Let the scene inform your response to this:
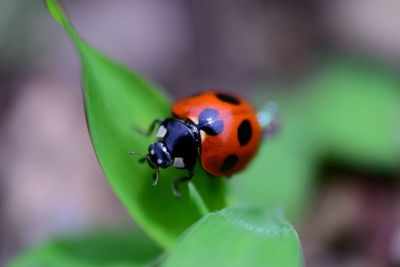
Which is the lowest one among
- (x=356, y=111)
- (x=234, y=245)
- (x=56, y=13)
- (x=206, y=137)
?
(x=356, y=111)

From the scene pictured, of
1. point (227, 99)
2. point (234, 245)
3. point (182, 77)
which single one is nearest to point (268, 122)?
point (227, 99)

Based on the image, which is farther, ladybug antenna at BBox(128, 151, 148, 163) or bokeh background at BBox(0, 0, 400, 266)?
bokeh background at BBox(0, 0, 400, 266)

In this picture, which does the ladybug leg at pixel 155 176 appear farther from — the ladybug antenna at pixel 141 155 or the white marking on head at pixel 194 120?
the white marking on head at pixel 194 120

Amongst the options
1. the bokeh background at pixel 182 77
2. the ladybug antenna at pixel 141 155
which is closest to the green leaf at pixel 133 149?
the ladybug antenna at pixel 141 155

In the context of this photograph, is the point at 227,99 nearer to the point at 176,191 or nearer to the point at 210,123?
the point at 210,123

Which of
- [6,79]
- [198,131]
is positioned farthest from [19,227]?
[198,131]

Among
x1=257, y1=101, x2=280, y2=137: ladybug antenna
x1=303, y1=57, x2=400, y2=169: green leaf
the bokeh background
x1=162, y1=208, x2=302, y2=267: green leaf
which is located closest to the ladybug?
x1=257, y1=101, x2=280, y2=137: ladybug antenna

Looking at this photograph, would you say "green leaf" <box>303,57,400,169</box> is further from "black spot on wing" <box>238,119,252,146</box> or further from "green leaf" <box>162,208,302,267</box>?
"green leaf" <box>162,208,302,267</box>
